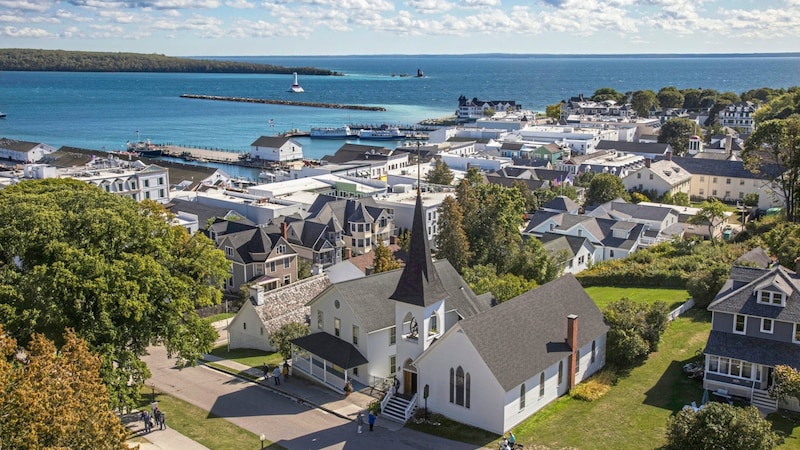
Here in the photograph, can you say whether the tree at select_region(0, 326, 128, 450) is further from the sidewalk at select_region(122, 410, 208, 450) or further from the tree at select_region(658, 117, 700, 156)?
the tree at select_region(658, 117, 700, 156)

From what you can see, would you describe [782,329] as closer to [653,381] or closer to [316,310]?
[653,381]

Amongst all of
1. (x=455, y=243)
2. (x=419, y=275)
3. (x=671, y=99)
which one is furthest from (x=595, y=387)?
(x=671, y=99)

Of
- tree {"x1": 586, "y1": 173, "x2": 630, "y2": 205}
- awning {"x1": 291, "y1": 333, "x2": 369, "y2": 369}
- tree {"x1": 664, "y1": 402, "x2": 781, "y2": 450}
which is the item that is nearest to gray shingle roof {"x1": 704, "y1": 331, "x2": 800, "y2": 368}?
tree {"x1": 664, "y1": 402, "x2": 781, "y2": 450}

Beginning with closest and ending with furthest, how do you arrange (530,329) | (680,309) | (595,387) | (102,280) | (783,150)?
(102,280)
(530,329)
(595,387)
(680,309)
(783,150)

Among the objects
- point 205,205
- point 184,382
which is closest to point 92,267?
point 184,382

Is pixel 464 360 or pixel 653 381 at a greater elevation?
pixel 464 360

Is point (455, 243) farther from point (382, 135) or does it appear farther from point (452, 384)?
point (382, 135)
